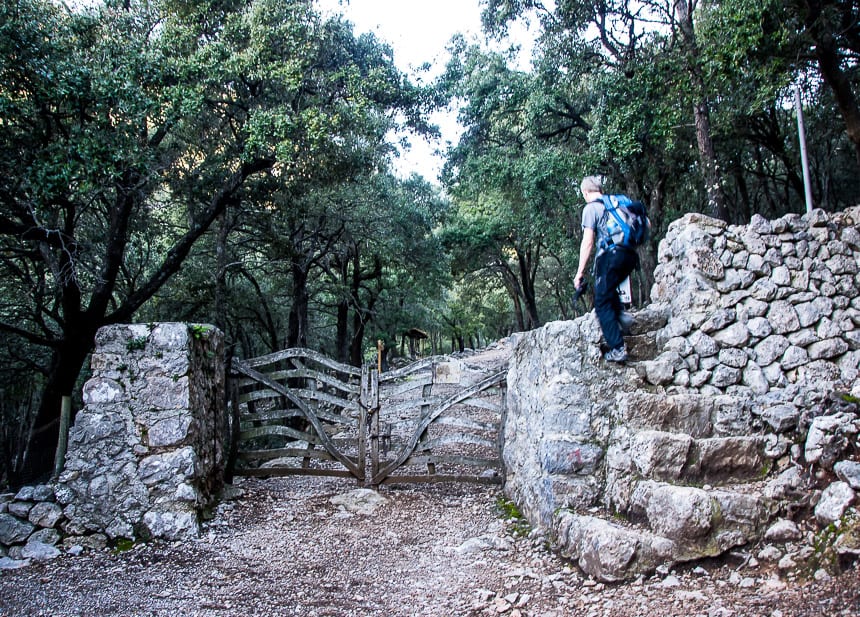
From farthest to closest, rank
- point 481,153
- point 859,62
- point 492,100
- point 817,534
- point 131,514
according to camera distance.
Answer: point 481,153, point 492,100, point 859,62, point 131,514, point 817,534

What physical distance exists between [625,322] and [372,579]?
9.68 feet

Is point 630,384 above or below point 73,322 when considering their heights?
below

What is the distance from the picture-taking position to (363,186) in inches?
518

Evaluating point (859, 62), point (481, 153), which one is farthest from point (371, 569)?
point (481, 153)

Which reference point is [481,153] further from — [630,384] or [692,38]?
[630,384]

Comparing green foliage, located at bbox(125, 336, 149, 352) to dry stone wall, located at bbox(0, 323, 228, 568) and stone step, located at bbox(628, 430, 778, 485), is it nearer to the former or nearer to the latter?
dry stone wall, located at bbox(0, 323, 228, 568)

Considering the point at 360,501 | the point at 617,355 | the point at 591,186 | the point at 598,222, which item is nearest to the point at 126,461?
the point at 360,501

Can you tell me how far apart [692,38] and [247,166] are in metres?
8.07

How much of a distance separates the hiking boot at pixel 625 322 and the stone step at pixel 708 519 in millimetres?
1608

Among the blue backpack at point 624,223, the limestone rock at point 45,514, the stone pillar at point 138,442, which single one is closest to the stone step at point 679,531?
the blue backpack at point 624,223

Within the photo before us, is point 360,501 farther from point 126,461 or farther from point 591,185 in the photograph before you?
point 591,185

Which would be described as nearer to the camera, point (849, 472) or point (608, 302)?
point (849, 472)

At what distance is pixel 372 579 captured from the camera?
4246mm

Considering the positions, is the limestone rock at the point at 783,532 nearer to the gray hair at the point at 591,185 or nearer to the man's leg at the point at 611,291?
the man's leg at the point at 611,291
